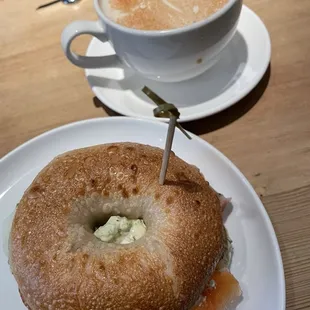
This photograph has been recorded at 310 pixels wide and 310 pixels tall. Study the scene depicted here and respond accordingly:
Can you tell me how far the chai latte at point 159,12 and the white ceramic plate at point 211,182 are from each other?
23cm

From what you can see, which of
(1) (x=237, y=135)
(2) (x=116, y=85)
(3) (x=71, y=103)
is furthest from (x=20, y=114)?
(1) (x=237, y=135)

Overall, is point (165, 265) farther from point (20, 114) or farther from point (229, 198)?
point (20, 114)

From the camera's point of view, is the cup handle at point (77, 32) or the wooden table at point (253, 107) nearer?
the wooden table at point (253, 107)

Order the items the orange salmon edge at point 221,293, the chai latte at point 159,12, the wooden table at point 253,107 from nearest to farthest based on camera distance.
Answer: the orange salmon edge at point 221,293, the wooden table at point 253,107, the chai latte at point 159,12

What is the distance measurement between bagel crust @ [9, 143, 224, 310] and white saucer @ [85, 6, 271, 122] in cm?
23

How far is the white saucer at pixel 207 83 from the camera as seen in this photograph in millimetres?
1194

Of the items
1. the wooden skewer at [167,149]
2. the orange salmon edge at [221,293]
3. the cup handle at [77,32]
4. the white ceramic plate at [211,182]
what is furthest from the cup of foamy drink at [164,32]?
the orange salmon edge at [221,293]

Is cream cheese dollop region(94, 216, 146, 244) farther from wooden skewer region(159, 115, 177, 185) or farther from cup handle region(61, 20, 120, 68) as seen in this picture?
cup handle region(61, 20, 120, 68)

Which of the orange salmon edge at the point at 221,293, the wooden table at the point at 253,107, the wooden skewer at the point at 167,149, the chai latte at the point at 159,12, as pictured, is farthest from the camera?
the chai latte at the point at 159,12

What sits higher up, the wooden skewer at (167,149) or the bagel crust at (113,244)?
the wooden skewer at (167,149)

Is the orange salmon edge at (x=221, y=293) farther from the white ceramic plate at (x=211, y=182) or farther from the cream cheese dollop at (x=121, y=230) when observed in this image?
the cream cheese dollop at (x=121, y=230)

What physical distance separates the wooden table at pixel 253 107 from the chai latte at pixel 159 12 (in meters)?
0.23

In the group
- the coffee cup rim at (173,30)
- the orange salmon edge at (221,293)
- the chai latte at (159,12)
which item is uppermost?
the coffee cup rim at (173,30)

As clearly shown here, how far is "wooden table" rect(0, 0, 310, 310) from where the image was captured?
1.02 metres
